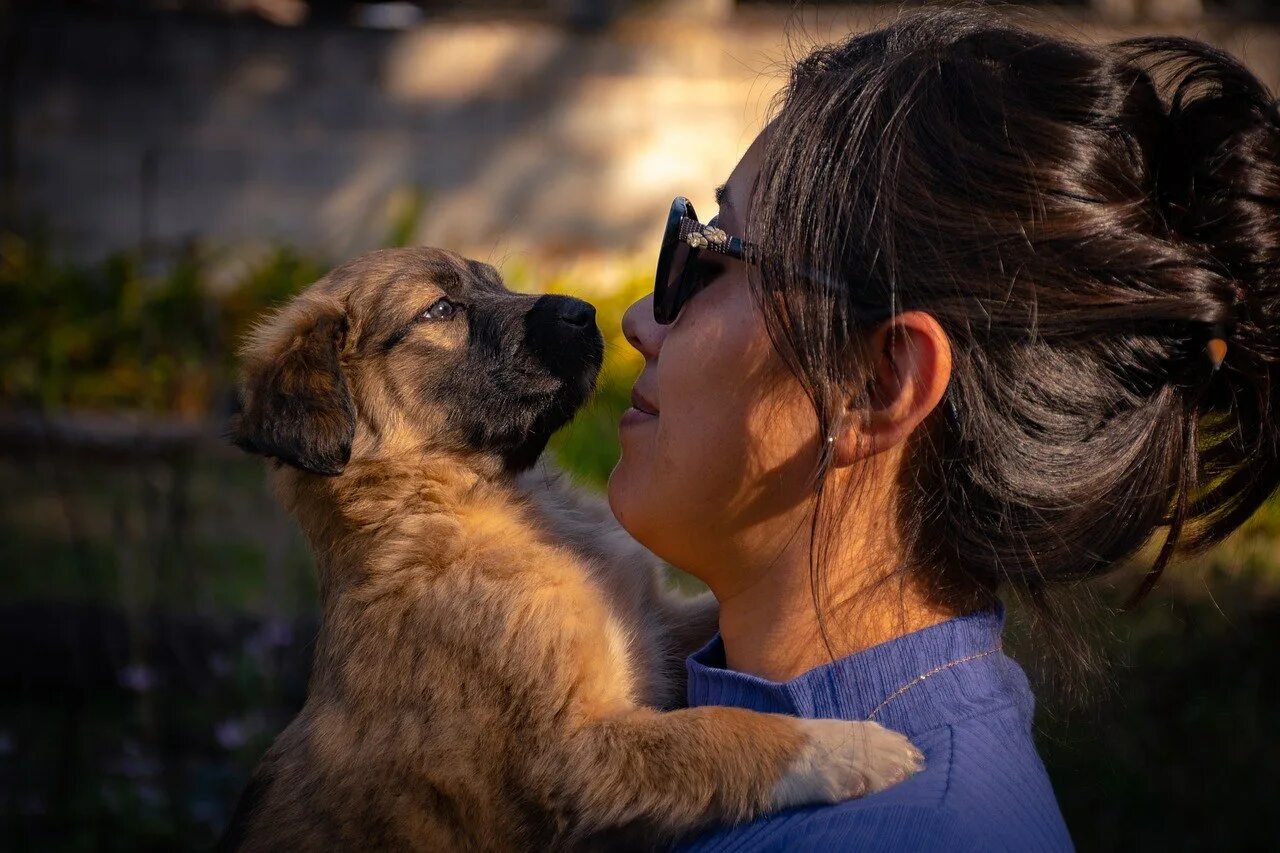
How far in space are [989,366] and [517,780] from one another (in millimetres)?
1284

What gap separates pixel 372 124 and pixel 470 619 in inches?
312

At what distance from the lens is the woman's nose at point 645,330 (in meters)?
2.40

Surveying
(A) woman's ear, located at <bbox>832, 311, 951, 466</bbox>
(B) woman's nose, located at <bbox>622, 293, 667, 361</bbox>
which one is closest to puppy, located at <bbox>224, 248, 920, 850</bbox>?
(A) woman's ear, located at <bbox>832, 311, 951, 466</bbox>

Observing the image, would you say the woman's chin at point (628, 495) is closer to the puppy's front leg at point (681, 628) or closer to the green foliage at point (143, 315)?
the puppy's front leg at point (681, 628)

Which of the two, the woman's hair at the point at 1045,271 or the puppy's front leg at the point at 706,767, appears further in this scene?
the puppy's front leg at the point at 706,767

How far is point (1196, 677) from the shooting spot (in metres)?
5.20

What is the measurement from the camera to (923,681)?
203cm

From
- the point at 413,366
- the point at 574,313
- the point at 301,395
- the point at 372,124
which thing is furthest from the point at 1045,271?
the point at 372,124

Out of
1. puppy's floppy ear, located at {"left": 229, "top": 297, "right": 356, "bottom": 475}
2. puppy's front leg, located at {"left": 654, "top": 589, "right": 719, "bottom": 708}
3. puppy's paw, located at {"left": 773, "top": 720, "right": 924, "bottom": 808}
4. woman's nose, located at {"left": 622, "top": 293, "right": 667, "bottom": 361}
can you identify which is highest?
woman's nose, located at {"left": 622, "top": 293, "right": 667, "bottom": 361}

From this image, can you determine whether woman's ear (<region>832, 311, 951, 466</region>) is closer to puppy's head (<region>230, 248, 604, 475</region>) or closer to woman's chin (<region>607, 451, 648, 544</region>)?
woman's chin (<region>607, 451, 648, 544</region>)

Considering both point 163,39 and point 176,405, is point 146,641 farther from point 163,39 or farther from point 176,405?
point 163,39

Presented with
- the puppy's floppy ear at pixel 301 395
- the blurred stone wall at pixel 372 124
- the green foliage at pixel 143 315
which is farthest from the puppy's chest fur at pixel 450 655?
the blurred stone wall at pixel 372 124

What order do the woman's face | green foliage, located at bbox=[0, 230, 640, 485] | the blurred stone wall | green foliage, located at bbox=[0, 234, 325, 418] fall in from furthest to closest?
1. the blurred stone wall
2. green foliage, located at bbox=[0, 234, 325, 418]
3. green foliage, located at bbox=[0, 230, 640, 485]
4. the woman's face

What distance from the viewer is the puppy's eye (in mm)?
3549
